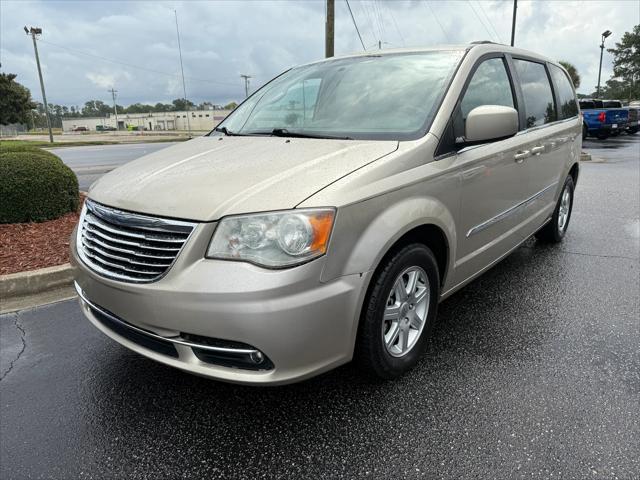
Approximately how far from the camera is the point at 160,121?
109 meters

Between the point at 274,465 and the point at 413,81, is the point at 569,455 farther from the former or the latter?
the point at 413,81

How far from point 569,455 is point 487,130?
67.2 inches

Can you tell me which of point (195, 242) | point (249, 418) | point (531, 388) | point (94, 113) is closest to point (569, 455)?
point (531, 388)

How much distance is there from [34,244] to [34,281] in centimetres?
107

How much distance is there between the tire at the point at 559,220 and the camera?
5098mm

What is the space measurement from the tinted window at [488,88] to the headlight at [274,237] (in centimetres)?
140

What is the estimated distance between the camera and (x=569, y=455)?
83.9 inches

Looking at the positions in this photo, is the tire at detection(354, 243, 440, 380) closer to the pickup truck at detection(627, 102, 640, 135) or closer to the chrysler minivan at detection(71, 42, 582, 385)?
the chrysler minivan at detection(71, 42, 582, 385)

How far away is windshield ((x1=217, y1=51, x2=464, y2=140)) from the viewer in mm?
2869

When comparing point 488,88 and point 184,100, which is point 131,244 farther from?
point 184,100

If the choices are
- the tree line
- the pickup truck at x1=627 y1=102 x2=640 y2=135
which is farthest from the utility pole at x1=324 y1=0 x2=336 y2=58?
the pickup truck at x1=627 y1=102 x2=640 y2=135

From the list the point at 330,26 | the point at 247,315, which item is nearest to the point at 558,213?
the point at 247,315

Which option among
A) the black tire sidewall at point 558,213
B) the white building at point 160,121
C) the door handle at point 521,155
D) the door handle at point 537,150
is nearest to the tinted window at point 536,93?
the door handle at point 537,150

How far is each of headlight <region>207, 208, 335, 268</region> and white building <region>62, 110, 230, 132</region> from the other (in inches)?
3252
